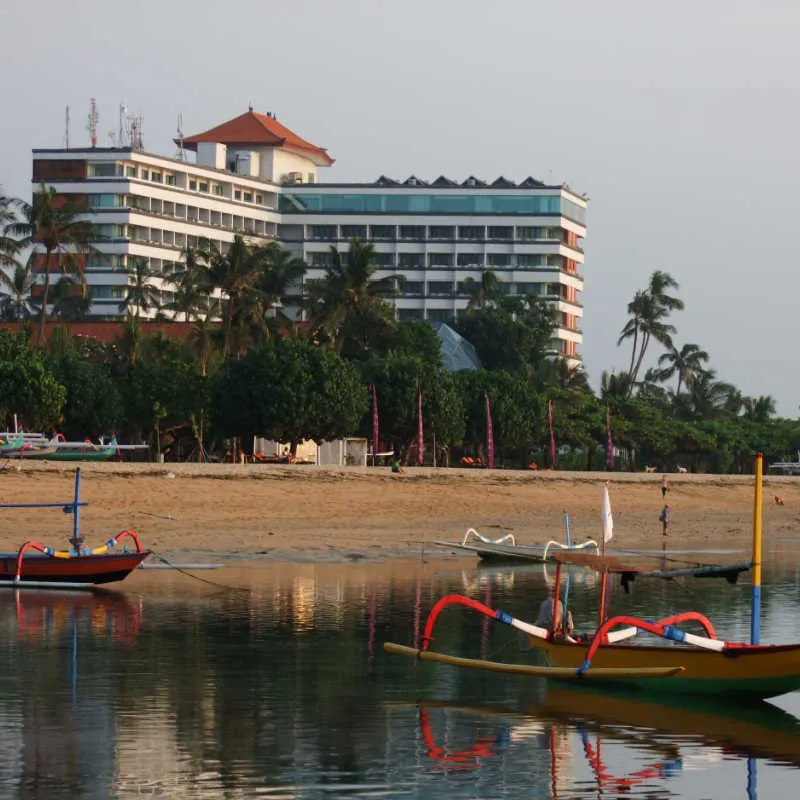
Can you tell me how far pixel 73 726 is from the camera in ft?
73.8

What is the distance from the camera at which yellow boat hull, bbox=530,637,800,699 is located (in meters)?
24.3

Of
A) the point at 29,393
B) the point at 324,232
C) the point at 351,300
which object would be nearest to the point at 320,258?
the point at 324,232

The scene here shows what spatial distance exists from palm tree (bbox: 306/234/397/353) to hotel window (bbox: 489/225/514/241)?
277ft

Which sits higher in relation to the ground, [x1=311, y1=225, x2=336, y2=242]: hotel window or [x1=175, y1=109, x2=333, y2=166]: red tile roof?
[x1=175, y1=109, x2=333, y2=166]: red tile roof

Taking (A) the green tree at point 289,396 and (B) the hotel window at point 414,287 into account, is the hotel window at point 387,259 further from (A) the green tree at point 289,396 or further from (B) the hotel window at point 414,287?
(A) the green tree at point 289,396

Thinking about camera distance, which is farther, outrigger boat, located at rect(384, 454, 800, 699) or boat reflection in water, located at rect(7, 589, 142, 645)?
boat reflection in water, located at rect(7, 589, 142, 645)

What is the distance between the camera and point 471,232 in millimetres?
187375

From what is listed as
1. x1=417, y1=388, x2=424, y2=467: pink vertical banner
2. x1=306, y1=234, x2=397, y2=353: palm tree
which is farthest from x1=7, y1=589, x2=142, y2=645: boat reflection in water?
x1=306, y1=234, x2=397, y2=353: palm tree

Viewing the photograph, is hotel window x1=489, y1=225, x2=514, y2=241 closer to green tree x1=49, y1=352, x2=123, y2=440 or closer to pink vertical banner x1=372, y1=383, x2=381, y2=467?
pink vertical banner x1=372, y1=383, x2=381, y2=467

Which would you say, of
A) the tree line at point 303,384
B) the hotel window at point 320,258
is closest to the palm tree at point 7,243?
the tree line at point 303,384

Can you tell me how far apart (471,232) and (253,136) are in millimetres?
29555

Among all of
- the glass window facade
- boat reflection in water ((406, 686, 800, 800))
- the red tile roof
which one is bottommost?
boat reflection in water ((406, 686, 800, 800))

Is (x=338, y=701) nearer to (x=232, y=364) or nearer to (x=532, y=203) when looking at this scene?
(x=232, y=364)

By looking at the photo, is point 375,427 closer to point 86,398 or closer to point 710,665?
point 86,398
